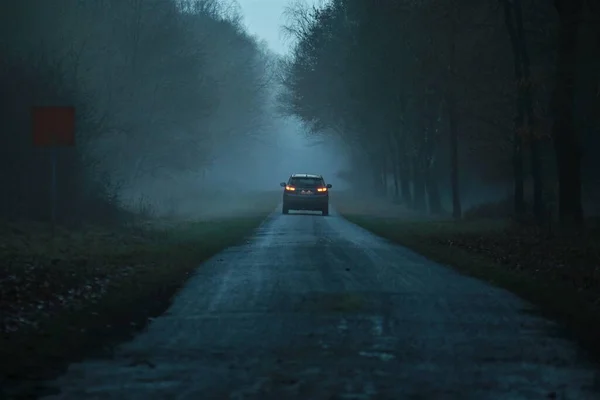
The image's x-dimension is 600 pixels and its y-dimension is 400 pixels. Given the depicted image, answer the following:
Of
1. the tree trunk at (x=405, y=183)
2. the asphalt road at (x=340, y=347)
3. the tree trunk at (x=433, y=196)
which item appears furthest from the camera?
the tree trunk at (x=405, y=183)

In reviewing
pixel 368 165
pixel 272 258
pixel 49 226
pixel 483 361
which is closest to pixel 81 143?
pixel 49 226

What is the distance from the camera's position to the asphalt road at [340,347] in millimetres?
8805

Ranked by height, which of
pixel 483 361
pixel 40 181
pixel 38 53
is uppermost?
pixel 38 53

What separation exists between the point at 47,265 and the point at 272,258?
5.74m

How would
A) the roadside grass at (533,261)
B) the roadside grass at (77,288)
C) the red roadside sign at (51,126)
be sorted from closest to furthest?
the roadside grass at (77,288), the roadside grass at (533,261), the red roadside sign at (51,126)

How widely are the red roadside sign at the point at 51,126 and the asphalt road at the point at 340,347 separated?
319 inches

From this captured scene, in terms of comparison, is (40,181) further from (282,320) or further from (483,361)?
(483,361)

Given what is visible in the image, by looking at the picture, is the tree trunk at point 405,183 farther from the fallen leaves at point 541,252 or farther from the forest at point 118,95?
the fallen leaves at point 541,252

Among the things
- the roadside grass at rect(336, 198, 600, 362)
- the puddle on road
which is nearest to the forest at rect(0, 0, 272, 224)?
the roadside grass at rect(336, 198, 600, 362)

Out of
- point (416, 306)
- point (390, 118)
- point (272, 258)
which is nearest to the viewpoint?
point (416, 306)

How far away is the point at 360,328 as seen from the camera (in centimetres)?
1224

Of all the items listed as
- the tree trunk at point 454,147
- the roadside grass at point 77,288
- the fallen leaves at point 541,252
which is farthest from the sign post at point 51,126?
the tree trunk at point 454,147

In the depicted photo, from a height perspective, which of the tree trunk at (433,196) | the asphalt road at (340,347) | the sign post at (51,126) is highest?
the sign post at (51,126)

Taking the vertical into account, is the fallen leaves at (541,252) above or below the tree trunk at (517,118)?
below
